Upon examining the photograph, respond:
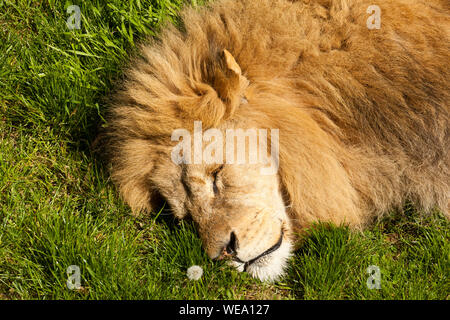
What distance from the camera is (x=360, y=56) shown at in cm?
305

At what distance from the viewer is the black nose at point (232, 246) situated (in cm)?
297

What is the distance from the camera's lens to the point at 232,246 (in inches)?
118

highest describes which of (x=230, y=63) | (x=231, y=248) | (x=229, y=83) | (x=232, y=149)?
(x=230, y=63)

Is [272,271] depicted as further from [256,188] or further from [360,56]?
[360,56]

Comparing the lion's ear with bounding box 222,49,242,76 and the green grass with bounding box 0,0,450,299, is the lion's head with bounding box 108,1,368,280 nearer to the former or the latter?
the lion's ear with bounding box 222,49,242,76

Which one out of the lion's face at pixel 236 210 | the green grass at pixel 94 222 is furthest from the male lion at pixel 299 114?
the green grass at pixel 94 222

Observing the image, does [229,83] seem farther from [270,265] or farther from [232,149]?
[270,265]

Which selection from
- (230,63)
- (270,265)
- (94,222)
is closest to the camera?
(230,63)

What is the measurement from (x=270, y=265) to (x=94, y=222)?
53.6 inches

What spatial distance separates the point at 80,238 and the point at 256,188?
1249 mm

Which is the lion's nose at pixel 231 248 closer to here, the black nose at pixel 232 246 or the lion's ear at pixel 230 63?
the black nose at pixel 232 246

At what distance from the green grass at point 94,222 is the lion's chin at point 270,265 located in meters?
0.07

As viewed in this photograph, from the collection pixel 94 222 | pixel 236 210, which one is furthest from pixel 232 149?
pixel 94 222

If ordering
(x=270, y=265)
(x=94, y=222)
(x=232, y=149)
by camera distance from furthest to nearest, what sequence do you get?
(x=94, y=222) → (x=270, y=265) → (x=232, y=149)
